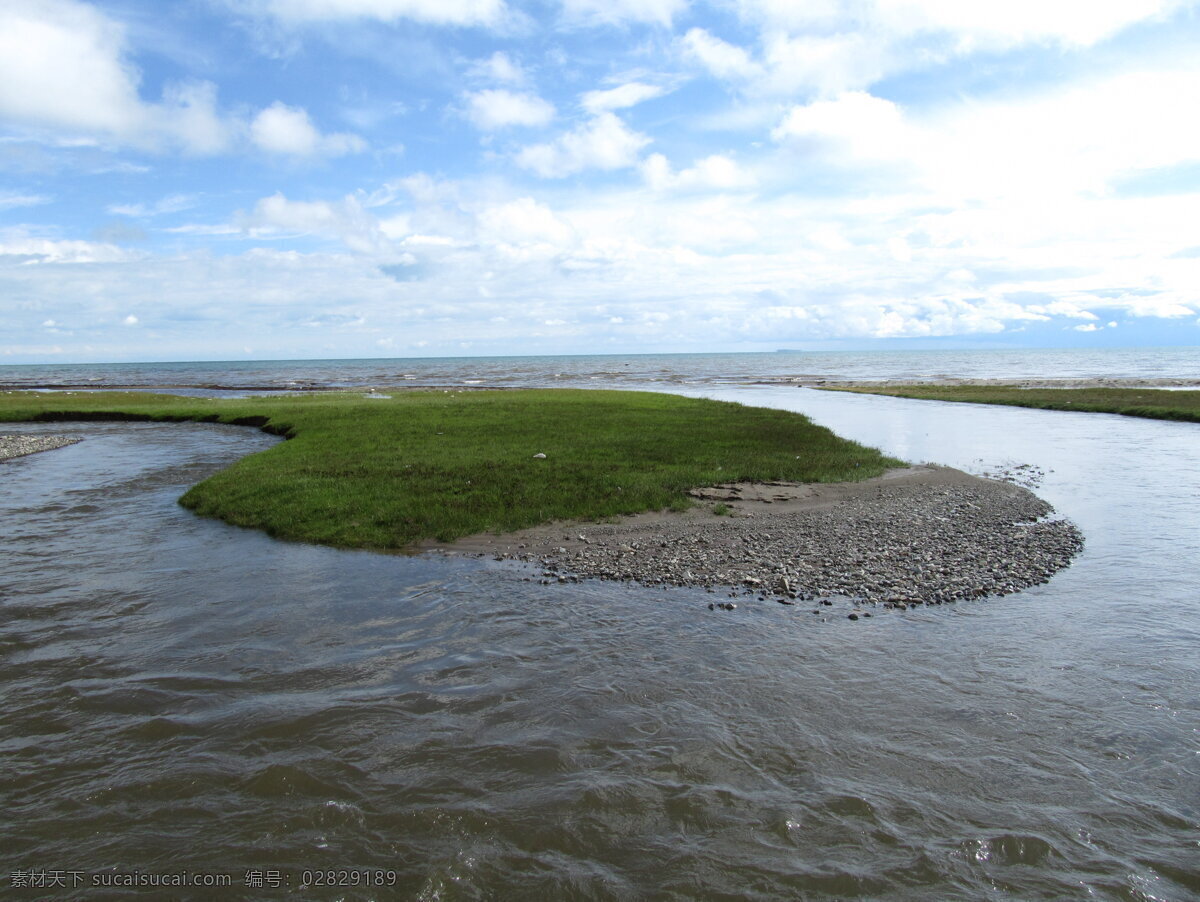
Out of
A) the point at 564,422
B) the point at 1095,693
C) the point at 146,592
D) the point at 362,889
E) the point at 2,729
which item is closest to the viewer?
the point at 362,889

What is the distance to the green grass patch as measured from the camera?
56.8m

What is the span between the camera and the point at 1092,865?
704 cm

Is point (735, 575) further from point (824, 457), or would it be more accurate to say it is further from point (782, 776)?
point (824, 457)

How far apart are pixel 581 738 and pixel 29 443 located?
4562 cm

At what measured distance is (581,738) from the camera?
919cm

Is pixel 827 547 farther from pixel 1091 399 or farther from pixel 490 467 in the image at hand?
pixel 1091 399

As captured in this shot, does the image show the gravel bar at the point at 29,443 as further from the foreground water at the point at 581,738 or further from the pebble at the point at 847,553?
the pebble at the point at 847,553

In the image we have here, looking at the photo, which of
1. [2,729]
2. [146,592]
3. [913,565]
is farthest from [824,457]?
[2,729]

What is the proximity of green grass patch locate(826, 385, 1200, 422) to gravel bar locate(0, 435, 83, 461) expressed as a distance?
79303 mm

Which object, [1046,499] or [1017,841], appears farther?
[1046,499]

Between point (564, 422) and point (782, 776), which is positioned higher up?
point (564, 422)

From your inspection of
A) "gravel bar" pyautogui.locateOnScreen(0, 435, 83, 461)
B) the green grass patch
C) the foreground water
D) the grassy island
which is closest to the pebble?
the foreground water

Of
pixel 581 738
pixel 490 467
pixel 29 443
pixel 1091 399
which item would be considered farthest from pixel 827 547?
pixel 1091 399

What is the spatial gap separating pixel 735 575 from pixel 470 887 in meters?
10.1
